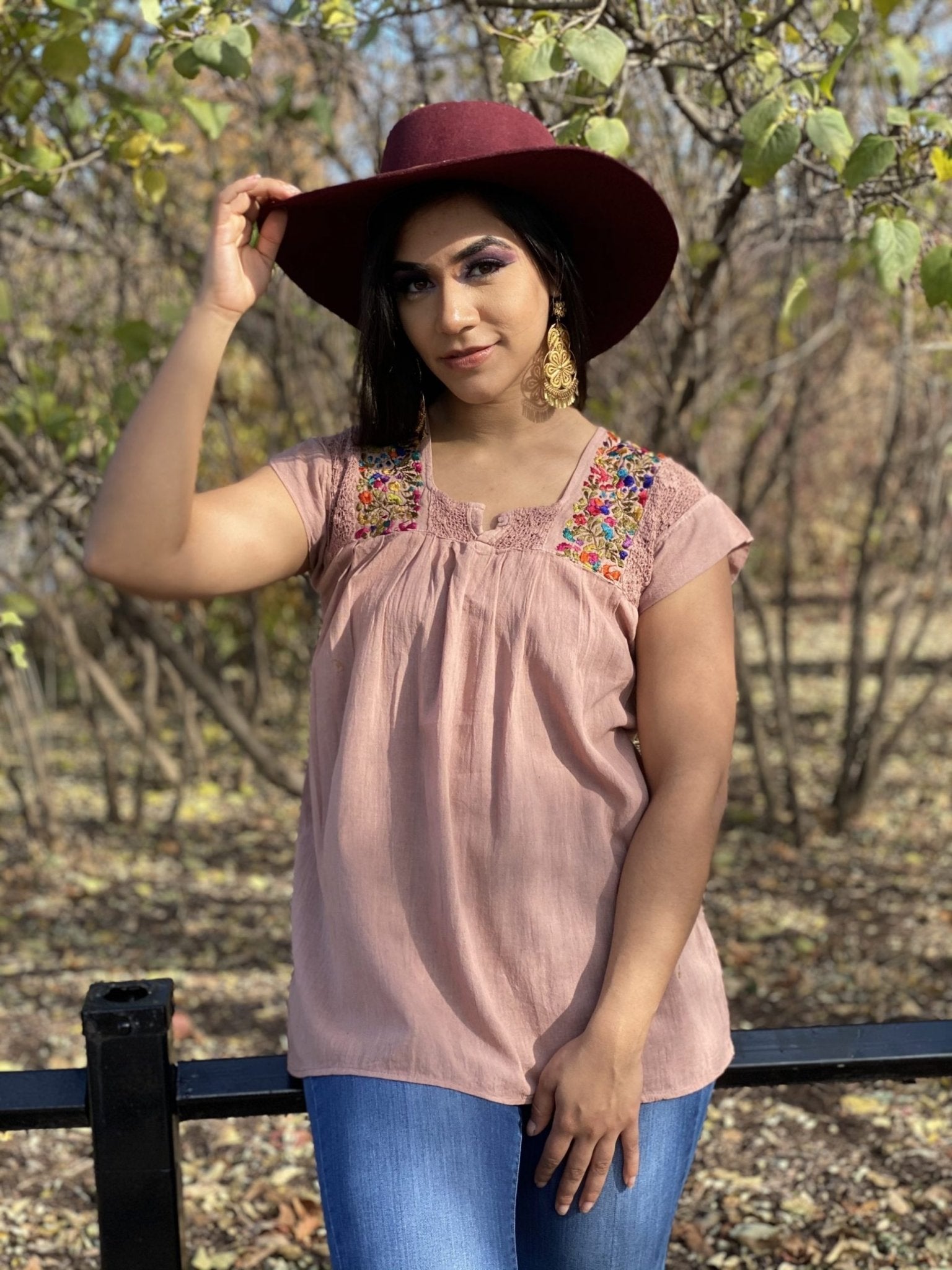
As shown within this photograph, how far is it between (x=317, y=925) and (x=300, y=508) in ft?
1.56

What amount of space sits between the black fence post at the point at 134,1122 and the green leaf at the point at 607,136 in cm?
128

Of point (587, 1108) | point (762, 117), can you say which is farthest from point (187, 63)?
point (587, 1108)

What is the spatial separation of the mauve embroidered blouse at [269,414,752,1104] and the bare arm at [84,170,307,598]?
13 centimetres

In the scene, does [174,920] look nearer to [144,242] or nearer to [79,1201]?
[79,1201]

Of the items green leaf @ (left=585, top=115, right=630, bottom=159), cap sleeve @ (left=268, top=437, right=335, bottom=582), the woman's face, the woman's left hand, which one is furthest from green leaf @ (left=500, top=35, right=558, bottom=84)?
the woman's left hand

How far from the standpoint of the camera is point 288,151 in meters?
4.09

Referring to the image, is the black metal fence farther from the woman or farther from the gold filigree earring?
the gold filigree earring

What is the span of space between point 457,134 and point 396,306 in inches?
8.1

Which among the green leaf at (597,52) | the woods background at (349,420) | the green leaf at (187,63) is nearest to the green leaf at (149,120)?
the woods background at (349,420)

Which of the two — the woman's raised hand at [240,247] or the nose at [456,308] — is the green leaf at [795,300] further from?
the woman's raised hand at [240,247]

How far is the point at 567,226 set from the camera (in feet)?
5.53

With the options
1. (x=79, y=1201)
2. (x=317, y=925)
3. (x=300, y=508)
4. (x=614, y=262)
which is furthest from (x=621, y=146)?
(x=79, y=1201)

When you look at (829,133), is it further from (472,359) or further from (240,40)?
(240,40)

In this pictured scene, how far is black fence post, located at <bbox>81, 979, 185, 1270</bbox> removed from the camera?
150 cm
